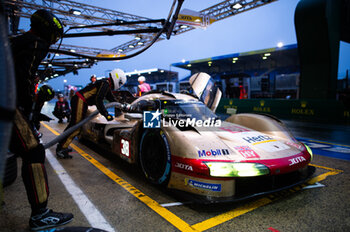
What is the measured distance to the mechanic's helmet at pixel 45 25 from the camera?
6.09ft

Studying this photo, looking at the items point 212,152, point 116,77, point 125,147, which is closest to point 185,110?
point 125,147

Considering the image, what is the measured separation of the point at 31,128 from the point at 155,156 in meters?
1.26

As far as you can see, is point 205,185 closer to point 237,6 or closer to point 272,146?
point 272,146

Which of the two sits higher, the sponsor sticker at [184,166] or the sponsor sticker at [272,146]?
the sponsor sticker at [272,146]

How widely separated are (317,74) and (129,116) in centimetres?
1260

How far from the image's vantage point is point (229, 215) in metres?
2.00

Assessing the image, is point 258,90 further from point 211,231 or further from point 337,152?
point 211,231

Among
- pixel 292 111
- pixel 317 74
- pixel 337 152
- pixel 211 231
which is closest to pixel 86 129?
pixel 211 231

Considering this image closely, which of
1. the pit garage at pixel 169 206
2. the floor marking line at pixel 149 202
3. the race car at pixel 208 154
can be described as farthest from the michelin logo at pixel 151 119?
the floor marking line at pixel 149 202

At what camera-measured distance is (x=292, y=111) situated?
11242 mm

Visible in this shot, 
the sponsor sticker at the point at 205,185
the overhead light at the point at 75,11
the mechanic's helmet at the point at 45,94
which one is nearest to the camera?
the sponsor sticker at the point at 205,185

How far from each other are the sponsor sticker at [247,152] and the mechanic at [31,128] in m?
1.67

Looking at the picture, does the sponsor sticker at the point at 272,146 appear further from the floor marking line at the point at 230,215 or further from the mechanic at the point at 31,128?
the mechanic at the point at 31,128

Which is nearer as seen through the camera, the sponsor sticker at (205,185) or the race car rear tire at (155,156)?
the sponsor sticker at (205,185)
